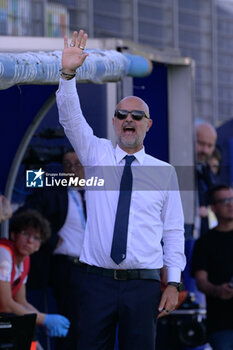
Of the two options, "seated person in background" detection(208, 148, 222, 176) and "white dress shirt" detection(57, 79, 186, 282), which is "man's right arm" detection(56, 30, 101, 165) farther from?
"seated person in background" detection(208, 148, 222, 176)

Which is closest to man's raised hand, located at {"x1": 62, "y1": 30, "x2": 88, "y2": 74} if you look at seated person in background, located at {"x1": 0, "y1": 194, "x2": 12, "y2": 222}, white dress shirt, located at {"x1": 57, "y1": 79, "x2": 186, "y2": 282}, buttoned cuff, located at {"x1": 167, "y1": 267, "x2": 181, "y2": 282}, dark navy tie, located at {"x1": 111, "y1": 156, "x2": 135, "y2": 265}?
white dress shirt, located at {"x1": 57, "y1": 79, "x2": 186, "y2": 282}

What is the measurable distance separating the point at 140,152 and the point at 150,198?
9.4 inches

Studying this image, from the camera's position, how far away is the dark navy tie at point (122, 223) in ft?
14.5

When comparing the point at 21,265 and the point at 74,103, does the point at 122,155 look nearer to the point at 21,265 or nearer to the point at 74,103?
the point at 74,103

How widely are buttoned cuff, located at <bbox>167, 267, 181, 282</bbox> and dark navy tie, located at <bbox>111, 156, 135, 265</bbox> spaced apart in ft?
1.05

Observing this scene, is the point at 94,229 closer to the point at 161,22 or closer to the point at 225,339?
the point at 225,339

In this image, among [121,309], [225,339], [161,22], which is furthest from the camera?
[161,22]

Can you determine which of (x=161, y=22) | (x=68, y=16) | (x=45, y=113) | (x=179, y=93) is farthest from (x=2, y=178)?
(x=161, y=22)

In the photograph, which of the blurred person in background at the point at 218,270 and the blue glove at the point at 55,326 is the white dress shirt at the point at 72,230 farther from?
the blurred person in background at the point at 218,270

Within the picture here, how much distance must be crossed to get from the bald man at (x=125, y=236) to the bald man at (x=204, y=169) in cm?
351

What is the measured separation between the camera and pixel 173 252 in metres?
4.65

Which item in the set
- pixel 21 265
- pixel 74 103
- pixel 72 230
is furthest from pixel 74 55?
pixel 72 230

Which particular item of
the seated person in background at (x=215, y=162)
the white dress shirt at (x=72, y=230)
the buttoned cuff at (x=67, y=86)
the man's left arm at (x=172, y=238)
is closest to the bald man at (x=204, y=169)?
the seated person in background at (x=215, y=162)

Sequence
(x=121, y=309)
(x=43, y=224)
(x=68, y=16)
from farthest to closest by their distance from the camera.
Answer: (x=68, y=16) < (x=43, y=224) < (x=121, y=309)
